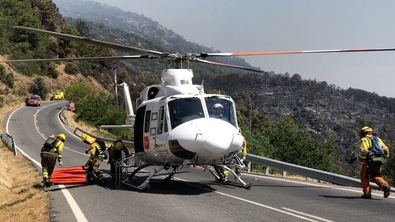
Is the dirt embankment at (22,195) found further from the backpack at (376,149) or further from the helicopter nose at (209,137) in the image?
the backpack at (376,149)

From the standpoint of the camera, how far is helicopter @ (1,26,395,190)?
12.3 meters

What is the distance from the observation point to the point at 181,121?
43.1 feet

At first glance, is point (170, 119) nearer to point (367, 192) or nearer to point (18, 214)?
point (18, 214)

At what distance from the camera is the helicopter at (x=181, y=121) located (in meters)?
12.3

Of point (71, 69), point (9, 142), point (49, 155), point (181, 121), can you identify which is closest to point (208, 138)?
point (181, 121)

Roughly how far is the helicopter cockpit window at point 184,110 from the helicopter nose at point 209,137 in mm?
274

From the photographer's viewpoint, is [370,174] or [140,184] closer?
[370,174]

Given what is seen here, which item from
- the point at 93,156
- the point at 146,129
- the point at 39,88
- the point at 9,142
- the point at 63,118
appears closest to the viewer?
the point at 146,129

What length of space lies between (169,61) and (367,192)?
20.9 ft

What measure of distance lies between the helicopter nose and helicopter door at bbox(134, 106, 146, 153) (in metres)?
2.65

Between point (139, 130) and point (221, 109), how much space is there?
125 inches

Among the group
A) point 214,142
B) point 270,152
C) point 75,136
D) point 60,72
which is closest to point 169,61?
point 214,142

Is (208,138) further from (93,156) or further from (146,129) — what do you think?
(93,156)

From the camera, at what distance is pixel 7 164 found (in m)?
27.7
